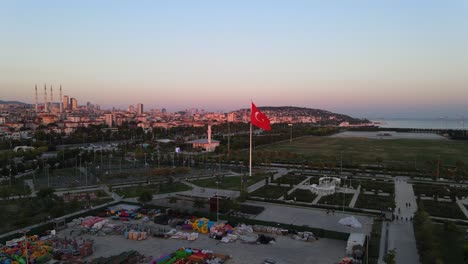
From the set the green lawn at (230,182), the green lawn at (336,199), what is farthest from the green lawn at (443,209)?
the green lawn at (230,182)

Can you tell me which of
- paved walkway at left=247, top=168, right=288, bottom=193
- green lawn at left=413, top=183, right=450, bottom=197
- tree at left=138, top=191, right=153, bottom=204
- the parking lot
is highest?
tree at left=138, top=191, right=153, bottom=204

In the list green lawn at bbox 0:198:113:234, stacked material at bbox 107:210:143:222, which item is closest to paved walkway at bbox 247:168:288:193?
stacked material at bbox 107:210:143:222

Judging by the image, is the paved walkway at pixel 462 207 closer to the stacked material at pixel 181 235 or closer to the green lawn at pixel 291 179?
the green lawn at pixel 291 179

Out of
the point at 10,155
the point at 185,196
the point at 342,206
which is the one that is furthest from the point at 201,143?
the point at 342,206

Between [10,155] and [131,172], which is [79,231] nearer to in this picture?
[131,172]

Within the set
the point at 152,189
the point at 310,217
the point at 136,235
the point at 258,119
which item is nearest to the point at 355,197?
the point at 310,217

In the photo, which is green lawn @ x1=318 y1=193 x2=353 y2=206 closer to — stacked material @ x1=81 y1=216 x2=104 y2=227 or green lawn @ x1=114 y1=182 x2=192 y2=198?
green lawn @ x1=114 y1=182 x2=192 y2=198
